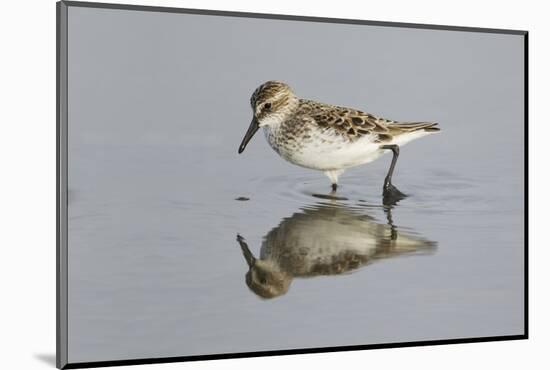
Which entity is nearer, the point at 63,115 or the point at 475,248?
the point at 63,115

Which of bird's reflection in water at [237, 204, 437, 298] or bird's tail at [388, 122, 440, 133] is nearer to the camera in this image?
bird's reflection in water at [237, 204, 437, 298]

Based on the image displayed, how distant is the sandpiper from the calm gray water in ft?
0.15

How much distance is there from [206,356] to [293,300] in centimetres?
44

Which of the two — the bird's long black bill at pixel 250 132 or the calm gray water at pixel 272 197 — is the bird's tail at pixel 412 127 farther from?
the bird's long black bill at pixel 250 132

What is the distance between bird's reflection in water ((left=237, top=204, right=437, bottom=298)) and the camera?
4.43 m

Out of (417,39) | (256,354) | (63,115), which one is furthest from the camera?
(417,39)

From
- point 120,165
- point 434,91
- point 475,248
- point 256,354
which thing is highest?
point 434,91

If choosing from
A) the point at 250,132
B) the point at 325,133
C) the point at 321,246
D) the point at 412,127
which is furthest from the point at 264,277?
the point at 412,127

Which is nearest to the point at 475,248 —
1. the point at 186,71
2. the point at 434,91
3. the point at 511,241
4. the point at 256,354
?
the point at 511,241

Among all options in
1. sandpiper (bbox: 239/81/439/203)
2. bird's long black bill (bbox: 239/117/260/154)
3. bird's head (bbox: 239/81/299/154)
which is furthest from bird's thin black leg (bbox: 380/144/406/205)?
bird's long black bill (bbox: 239/117/260/154)

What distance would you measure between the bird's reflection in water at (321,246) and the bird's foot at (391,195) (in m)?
0.04

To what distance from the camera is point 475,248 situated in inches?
192

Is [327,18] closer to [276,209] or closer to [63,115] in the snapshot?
[276,209]

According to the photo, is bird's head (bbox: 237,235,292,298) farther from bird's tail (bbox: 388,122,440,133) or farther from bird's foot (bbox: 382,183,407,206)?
bird's tail (bbox: 388,122,440,133)
